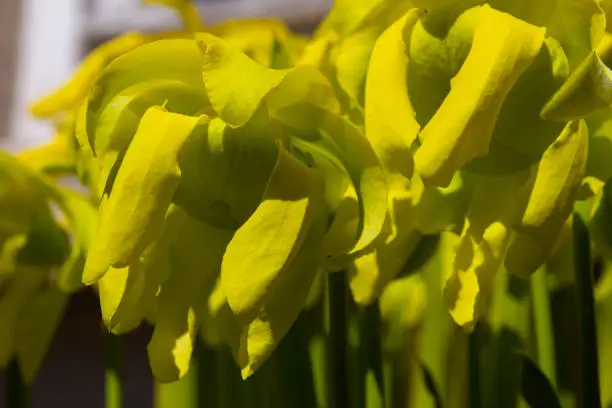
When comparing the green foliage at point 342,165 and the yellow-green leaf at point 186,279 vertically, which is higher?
the green foliage at point 342,165

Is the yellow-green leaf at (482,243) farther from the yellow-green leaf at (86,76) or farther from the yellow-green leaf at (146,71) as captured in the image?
the yellow-green leaf at (86,76)

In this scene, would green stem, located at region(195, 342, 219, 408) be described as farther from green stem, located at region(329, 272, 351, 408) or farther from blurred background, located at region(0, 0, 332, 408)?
blurred background, located at region(0, 0, 332, 408)

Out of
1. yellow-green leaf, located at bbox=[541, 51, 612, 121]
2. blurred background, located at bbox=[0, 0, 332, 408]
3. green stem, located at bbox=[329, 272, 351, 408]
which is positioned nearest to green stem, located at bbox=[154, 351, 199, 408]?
green stem, located at bbox=[329, 272, 351, 408]

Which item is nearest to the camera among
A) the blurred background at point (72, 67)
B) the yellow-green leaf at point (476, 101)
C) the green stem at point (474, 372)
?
the yellow-green leaf at point (476, 101)

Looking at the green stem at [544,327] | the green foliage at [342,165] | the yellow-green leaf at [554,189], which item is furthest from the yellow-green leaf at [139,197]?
the green stem at [544,327]

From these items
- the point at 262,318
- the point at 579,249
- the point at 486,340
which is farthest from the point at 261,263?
the point at 486,340

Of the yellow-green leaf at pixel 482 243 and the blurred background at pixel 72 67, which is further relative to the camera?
the blurred background at pixel 72 67

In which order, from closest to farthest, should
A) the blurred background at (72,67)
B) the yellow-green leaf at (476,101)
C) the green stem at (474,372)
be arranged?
the yellow-green leaf at (476,101), the green stem at (474,372), the blurred background at (72,67)
